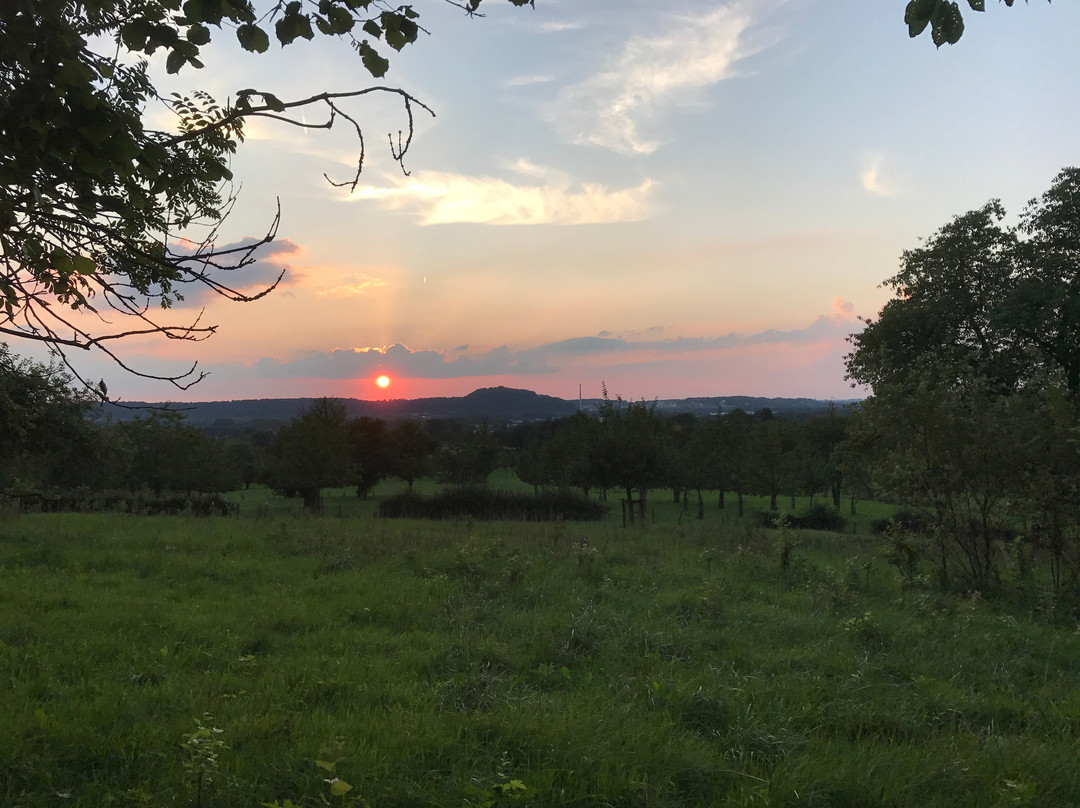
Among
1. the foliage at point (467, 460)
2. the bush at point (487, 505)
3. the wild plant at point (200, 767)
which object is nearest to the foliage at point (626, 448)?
the bush at point (487, 505)

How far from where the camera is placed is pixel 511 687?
17.9 feet

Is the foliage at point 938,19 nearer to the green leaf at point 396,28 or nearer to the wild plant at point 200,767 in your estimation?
the green leaf at point 396,28

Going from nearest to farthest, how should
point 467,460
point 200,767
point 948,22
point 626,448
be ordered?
point 948,22, point 200,767, point 626,448, point 467,460

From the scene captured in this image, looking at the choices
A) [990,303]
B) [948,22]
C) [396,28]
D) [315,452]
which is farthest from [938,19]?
[315,452]

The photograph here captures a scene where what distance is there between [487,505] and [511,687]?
912 inches

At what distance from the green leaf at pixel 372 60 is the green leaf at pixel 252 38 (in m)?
0.45

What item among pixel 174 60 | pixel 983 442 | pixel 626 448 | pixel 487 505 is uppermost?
pixel 174 60

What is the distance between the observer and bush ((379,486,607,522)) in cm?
→ 2803

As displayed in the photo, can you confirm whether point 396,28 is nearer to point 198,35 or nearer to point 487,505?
point 198,35

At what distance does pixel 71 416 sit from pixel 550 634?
43.2 ft

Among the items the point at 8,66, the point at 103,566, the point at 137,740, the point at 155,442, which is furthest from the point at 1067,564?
the point at 155,442

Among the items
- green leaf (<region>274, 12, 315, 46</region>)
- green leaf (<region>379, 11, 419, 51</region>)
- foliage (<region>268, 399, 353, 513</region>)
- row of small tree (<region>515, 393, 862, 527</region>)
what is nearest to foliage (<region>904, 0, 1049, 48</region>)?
green leaf (<region>379, 11, 419, 51</region>)

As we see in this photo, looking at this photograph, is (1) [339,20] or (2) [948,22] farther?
(1) [339,20]

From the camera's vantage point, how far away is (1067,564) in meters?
9.88
